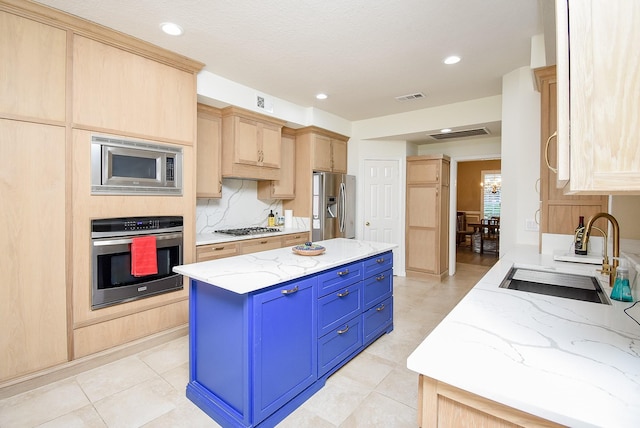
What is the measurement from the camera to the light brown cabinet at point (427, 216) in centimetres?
495

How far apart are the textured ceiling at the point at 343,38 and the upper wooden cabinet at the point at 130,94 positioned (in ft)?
0.71

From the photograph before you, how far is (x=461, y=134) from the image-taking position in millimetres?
4688

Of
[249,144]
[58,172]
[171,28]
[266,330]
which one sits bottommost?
[266,330]

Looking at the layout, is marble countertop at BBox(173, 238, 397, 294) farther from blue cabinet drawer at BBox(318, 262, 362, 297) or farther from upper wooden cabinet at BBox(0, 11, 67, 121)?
upper wooden cabinet at BBox(0, 11, 67, 121)

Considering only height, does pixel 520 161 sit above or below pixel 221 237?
above

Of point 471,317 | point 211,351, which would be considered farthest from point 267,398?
point 471,317

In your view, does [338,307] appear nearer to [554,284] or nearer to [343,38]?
[554,284]

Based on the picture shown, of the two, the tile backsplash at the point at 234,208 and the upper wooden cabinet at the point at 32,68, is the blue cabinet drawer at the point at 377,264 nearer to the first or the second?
the tile backsplash at the point at 234,208

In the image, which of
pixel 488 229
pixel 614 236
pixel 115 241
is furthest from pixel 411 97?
pixel 488 229

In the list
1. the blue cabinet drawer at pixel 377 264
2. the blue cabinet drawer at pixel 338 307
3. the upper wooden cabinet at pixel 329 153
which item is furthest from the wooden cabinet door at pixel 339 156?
the blue cabinet drawer at pixel 338 307

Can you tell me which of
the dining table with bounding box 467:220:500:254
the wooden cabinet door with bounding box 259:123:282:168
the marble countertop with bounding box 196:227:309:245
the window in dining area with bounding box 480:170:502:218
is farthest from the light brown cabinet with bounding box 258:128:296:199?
the window in dining area with bounding box 480:170:502:218

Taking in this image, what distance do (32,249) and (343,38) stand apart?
2.81 m

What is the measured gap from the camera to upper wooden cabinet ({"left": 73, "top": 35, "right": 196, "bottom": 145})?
2.29m

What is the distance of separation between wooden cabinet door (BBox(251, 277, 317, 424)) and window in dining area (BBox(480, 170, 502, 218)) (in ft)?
30.2
